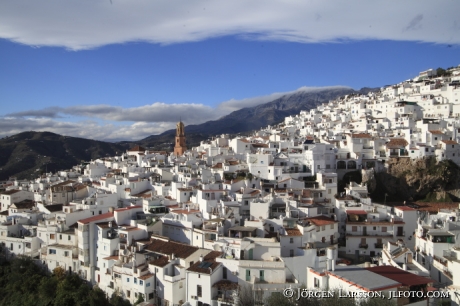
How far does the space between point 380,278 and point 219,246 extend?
28.5 feet

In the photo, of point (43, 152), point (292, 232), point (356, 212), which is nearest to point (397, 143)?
point (356, 212)

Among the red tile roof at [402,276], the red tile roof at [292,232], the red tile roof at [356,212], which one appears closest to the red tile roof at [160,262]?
the red tile roof at [292,232]

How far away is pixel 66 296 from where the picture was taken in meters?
21.6

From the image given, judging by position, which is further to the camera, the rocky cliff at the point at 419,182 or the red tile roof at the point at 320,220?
the rocky cliff at the point at 419,182

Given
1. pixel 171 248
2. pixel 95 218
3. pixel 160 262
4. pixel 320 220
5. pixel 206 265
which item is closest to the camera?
pixel 206 265

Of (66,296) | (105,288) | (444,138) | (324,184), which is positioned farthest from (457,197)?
(66,296)

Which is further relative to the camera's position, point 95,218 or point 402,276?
point 95,218

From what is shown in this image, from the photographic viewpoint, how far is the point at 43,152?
82250 mm

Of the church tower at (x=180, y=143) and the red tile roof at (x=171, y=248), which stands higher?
the church tower at (x=180, y=143)

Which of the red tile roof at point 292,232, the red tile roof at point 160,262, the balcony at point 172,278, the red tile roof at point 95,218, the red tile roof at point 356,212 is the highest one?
the red tile roof at point 356,212

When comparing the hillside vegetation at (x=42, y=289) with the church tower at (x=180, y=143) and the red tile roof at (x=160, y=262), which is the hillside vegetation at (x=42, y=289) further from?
the church tower at (x=180, y=143)

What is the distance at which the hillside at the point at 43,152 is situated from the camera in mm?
68938

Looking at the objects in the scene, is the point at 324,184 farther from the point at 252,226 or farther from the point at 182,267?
the point at 182,267

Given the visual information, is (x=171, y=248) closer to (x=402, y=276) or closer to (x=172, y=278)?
(x=172, y=278)
